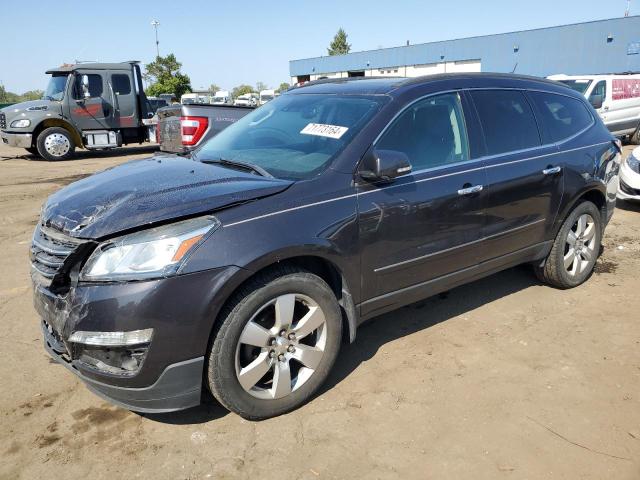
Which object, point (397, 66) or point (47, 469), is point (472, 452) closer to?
point (47, 469)

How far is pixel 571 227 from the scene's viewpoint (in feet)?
14.5

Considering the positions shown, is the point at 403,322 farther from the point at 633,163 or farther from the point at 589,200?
the point at 633,163

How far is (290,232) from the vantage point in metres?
2.65

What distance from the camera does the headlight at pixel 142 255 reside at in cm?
235

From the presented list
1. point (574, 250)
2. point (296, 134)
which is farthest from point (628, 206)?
point (296, 134)

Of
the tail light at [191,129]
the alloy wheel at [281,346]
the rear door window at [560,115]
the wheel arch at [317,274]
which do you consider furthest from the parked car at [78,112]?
the alloy wheel at [281,346]

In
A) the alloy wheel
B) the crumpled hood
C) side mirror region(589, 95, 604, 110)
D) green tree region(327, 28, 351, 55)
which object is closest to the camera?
the crumpled hood

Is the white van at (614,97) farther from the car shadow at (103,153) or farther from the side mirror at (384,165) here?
the car shadow at (103,153)

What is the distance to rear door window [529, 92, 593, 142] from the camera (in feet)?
13.7

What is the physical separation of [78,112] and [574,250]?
44.9 ft

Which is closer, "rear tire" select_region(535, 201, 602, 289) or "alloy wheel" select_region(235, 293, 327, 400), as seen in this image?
"alloy wheel" select_region(235, 293, 327, 400)

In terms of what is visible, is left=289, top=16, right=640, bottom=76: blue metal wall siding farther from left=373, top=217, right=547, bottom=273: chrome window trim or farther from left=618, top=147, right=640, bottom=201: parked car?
left=373, top=217, right=547, bottom=273: chrome window trim

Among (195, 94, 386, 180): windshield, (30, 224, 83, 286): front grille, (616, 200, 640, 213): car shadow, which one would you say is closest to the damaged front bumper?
(30, 224, 83, 286): front grille

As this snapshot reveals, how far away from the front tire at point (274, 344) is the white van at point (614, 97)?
12539 mm
